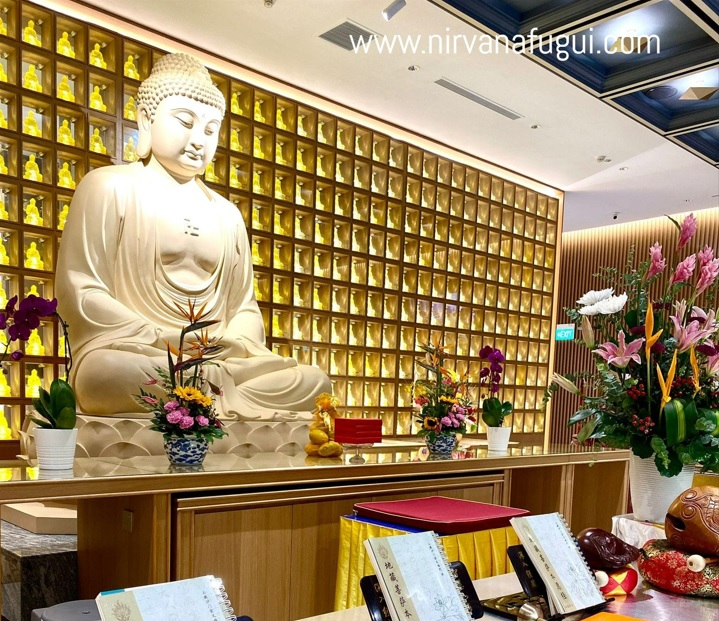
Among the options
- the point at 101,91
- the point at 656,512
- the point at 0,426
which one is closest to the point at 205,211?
the point at 101,91

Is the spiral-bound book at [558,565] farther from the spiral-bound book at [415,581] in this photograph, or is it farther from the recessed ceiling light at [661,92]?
the recessed ceiling light at [661,92]

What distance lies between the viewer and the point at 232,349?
150 inches

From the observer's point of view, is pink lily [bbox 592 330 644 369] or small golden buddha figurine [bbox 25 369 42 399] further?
small golden buddha figurine [bbox 25 369 42 399]

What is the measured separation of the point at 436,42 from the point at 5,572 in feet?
12.0

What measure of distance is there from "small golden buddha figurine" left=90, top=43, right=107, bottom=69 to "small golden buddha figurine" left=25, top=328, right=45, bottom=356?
1.65m

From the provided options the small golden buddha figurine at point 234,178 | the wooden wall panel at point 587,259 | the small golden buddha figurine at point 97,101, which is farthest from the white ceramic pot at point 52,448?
the wooden wall panel at point 587,259

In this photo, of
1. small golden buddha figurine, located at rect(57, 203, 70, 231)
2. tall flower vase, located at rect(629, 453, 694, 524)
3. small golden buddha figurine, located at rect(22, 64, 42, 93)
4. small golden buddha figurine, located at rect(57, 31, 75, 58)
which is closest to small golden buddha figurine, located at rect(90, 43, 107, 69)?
small golden buddha figurine, located at rect(57, 31, 75, 58)

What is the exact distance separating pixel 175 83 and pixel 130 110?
694 millimetres

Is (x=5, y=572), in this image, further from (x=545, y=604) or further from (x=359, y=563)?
(x=545, y=604)

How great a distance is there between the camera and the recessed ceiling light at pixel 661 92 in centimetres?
514

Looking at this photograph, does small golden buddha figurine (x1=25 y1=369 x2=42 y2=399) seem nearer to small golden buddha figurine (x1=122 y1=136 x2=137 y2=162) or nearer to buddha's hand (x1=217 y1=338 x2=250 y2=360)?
buddha's hand (x1=217 y1=338 x2=250 y2=360)

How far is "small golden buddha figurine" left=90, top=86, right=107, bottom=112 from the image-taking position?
4441 mm

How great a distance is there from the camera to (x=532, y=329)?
7.30 meters

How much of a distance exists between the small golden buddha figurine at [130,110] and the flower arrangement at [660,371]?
3541 mm
